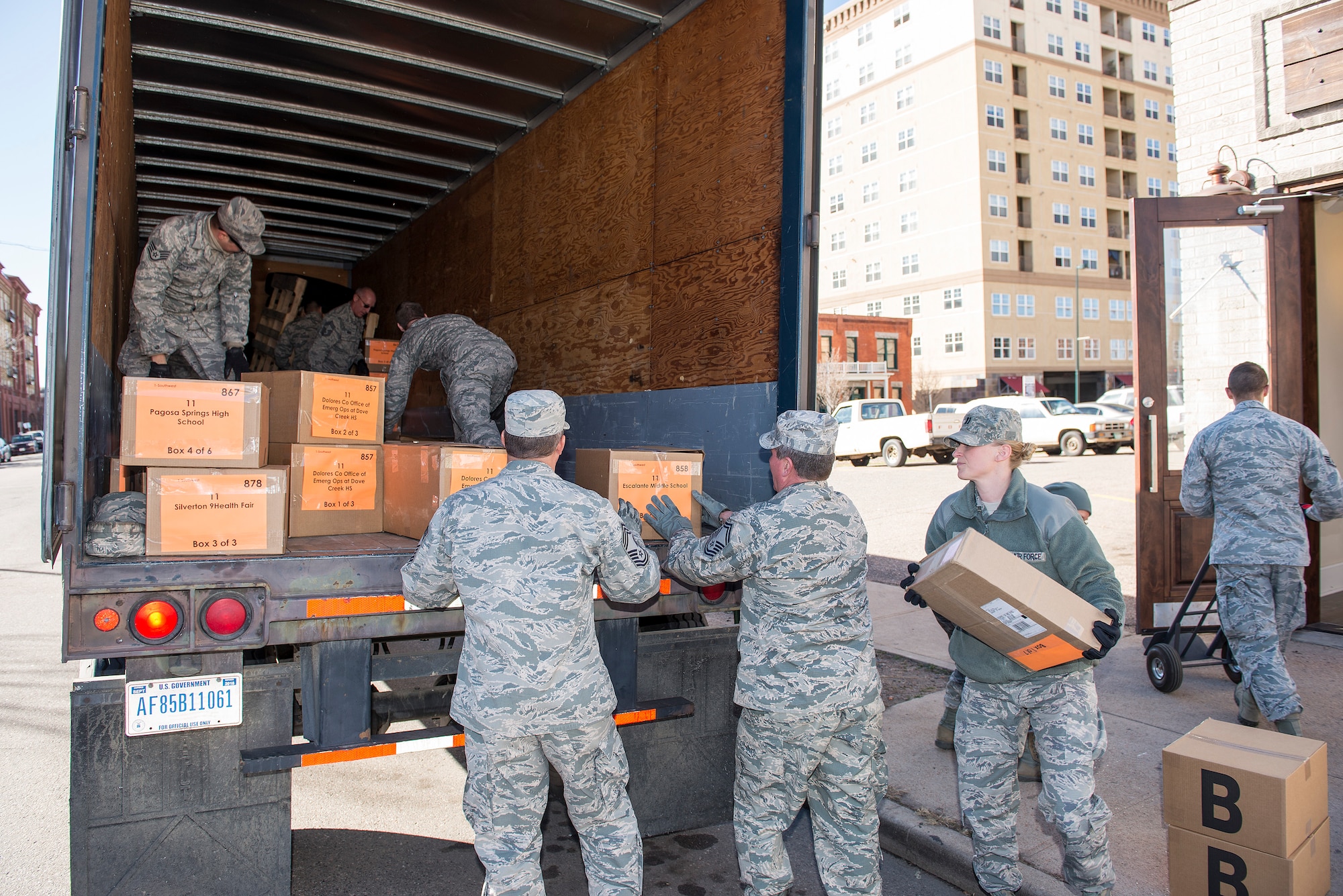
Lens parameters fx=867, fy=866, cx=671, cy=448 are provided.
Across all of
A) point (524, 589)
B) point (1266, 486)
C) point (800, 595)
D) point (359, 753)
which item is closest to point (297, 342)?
point (359, 753)

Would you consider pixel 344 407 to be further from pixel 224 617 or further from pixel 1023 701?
pixel 1023 701

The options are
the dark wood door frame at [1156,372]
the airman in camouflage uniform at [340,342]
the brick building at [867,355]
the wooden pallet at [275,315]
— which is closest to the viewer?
the dark wood door frame at [1156,372]

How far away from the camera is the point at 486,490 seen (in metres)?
2.36

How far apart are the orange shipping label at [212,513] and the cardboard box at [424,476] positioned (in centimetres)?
55

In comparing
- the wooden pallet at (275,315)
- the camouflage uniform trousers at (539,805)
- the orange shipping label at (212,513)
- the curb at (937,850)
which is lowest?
the curb at (937,850)

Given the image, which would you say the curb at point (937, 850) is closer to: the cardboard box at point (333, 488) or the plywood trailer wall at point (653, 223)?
the plywood trailer wall at point (653, 223)

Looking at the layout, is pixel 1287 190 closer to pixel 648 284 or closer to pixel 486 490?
pixel 648 284

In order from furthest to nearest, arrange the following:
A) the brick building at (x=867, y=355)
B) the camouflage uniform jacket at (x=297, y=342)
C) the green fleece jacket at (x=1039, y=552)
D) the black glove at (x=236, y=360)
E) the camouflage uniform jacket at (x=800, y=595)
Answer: the brick building at (x=867, y=355), the camouflage uniform jacket at (x=297, y=342), the black glove at (x=236, y=360), the green fleece jacket at (x=1039, y=552), the camouflage uniform jacket at (x=800, y=595)

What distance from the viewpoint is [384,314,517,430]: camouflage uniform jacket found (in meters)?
4.76

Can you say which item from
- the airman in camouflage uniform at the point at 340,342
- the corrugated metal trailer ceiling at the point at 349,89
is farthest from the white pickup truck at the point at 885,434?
the corrugated metal trailer ceiling at the point at 349,89

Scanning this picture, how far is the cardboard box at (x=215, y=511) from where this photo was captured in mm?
2420

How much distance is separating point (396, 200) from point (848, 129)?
4623 cm

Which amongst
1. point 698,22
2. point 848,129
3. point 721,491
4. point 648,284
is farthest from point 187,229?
point 848,129

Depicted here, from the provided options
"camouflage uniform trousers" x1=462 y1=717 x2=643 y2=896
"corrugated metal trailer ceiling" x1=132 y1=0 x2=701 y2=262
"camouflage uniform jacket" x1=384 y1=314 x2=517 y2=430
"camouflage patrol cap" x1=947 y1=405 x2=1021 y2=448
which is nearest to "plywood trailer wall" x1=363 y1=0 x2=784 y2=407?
"corrugated metal trailer ceiling" x1=132 y1=0 x2=701 y2=262
